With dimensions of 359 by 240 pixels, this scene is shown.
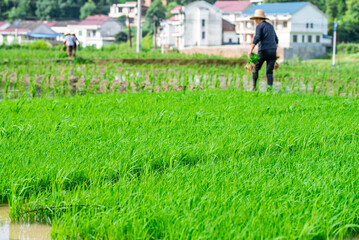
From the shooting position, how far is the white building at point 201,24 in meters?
56.2

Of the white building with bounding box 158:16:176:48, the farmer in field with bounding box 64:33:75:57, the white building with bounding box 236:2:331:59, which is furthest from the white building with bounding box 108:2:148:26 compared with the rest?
the farmer in field with bounding box 64:33:75:57

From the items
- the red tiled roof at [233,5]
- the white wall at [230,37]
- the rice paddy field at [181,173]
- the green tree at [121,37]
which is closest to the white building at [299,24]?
the white wall at [230,37]

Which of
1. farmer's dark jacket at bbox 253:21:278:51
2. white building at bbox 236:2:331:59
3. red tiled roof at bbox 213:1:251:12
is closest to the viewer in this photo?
farmer's dark jacket at bbox 253:21:278:51

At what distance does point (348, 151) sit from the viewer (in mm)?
4125

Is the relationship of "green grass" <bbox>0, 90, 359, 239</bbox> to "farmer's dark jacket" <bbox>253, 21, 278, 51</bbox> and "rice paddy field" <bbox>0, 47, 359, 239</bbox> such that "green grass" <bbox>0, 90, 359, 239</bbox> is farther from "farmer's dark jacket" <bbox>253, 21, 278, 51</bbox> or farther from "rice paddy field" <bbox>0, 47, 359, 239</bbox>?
"farmer's dark jacket" <bbox>253, 21, 278, 51</bbox>

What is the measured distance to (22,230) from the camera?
2.94 m

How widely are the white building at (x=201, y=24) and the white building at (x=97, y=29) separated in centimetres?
1666

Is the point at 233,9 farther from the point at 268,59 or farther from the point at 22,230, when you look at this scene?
the point at 22,230

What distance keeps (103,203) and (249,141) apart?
1765mm

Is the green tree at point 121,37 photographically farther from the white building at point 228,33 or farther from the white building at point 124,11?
the white building at point 124,11

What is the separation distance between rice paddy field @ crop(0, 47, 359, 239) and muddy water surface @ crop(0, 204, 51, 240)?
0.06 metres

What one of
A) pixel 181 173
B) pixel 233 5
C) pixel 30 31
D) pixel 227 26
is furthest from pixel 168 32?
pixel 181 173

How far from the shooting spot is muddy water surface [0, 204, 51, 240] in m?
2.84

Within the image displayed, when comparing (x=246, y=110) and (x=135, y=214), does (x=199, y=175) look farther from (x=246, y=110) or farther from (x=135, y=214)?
(x=246, y=110)
